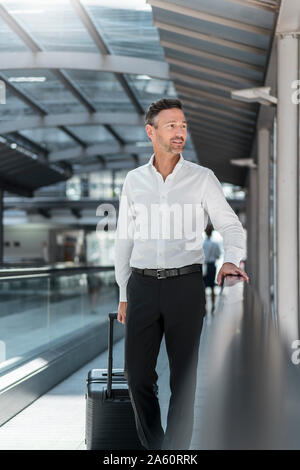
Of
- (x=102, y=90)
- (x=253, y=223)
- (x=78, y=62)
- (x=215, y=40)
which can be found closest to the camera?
(x=215, y=40)

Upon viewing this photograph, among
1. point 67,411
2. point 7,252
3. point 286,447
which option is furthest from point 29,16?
point 7,252

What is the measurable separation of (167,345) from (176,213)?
58 cm

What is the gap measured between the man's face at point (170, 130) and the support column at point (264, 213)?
10024 millimetres

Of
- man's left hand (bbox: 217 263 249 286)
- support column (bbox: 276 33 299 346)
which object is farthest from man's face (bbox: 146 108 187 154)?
support column (bbox: 276 33 299 346)

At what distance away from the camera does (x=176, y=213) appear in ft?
10.3

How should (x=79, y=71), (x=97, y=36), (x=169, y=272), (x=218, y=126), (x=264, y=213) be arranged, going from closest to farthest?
(x=169, y=272), (x=264, y=213), (x=97, y=36), (x=218, y=126), (x=79, y=71)

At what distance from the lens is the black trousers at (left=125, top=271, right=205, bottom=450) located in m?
3.06

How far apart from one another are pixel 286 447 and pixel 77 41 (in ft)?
47.3

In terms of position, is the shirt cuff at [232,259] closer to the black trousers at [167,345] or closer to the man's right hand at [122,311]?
the black trousers at [167,345]

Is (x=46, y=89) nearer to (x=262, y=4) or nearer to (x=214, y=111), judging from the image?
(x=214, y=111)

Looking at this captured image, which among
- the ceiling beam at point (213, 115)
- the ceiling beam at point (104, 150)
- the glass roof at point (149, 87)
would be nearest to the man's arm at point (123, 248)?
the ceiling beam at point (213, 115)

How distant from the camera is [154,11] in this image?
8383 millimetres

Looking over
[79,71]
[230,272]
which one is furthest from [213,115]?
[230,272]
